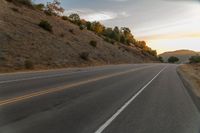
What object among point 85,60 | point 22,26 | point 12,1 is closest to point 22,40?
point 22,26

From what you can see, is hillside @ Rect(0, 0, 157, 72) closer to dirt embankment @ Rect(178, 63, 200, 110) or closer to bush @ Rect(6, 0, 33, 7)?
bush @ Rect(6, 0, 33, 7)

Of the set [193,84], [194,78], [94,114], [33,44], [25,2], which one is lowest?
[194,78]

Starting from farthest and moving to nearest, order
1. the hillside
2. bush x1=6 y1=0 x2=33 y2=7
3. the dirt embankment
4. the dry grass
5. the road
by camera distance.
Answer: bush x1=6 y1=0 x2=33 y2=7
the hillside
the dry grass
the dirt embankment
the road

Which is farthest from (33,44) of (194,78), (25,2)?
(25,2)

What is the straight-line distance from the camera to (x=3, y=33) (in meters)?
44.0

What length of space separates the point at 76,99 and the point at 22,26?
1552 inches

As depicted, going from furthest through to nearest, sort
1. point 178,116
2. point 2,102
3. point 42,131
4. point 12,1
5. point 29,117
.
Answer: point 12,1, point 2,102, point 178,116, point 29,117, point 42,131

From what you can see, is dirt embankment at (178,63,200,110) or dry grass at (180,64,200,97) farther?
dry grass at (180,64,200,97)

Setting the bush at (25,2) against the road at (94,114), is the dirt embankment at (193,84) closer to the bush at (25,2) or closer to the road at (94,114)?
the road at (94,114)

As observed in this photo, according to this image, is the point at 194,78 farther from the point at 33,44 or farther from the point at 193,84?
the point at 33,44

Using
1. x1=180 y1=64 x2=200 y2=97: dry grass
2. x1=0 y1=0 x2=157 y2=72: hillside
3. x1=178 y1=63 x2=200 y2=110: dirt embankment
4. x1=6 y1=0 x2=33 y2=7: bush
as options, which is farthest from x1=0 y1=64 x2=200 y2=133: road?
x1=6 y1=0 x2=33 y2=7: bush

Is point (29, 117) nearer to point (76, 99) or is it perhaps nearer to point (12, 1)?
point (76, 99)

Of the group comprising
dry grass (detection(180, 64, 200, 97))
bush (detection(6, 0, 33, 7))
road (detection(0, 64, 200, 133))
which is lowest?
dry grass (detection(180, 64, 200, 97))

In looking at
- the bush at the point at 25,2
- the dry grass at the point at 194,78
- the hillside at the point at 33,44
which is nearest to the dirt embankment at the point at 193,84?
the dry grass at the point at 194,78
